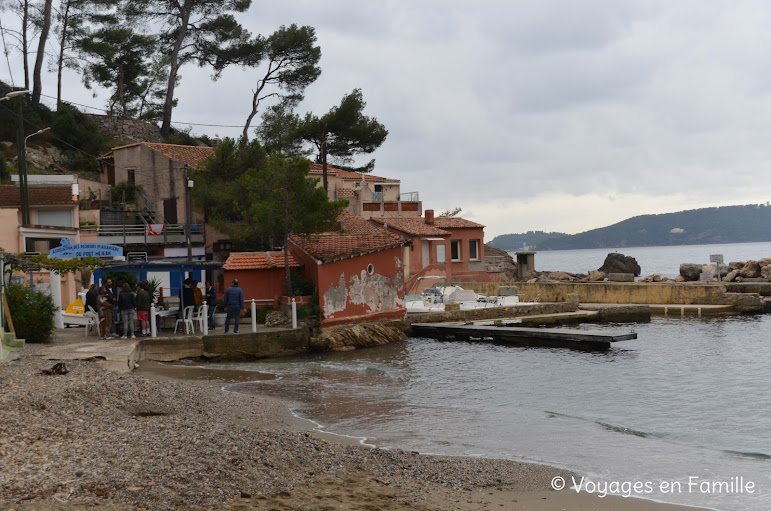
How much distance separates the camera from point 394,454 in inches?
456

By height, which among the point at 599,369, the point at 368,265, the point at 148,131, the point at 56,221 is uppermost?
the point at 148,131

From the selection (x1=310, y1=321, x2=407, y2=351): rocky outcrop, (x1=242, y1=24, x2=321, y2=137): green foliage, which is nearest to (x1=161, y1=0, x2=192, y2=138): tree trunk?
(x1=242, y1=24, x2=321, y2=137): green foliage

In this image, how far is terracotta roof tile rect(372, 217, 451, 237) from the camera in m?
48.7

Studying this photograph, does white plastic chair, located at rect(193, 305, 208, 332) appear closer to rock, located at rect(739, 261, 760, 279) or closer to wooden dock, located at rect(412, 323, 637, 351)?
wooden dock, located at rect(412, 323, 637, 351)

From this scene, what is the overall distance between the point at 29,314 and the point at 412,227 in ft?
102

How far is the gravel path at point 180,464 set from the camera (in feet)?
26.1

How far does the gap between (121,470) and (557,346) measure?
2308 centimetres

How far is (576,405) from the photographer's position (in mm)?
18297

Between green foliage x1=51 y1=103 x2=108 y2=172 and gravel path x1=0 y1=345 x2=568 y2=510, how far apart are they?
4420cm

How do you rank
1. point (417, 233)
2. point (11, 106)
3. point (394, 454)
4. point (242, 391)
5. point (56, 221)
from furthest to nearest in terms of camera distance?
1. point (11, 106)
2. point (417, 233)
3. point (56, 221)
4. point (242, 391)
5. point (394, 454)

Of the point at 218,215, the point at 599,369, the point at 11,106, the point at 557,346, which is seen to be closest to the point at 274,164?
the point at 218,215

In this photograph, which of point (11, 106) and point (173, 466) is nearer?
point (173, 466)

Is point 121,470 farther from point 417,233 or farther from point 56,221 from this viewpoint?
point 417,233

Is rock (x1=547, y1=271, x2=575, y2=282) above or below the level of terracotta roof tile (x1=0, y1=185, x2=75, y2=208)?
below
